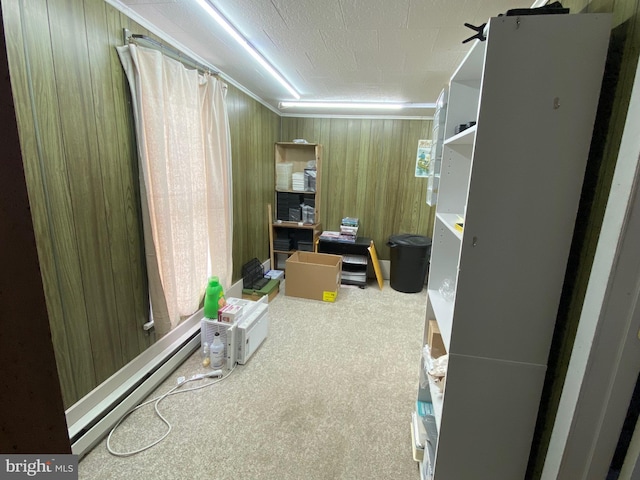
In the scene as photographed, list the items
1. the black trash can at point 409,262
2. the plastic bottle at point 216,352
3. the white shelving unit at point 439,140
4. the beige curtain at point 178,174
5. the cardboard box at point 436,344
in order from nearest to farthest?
the cardboard box at point 436,344, the white shelving unit at point 439,140, the beige curtain at point 178,174, the plastic bottle at point 216,352, the black trash can at point 409,262

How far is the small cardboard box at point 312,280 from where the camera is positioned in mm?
3416

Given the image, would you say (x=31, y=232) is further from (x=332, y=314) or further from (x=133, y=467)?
(x=332, y=314)

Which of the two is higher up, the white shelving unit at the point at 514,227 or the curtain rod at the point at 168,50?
the curtain rod at the point at 168,50

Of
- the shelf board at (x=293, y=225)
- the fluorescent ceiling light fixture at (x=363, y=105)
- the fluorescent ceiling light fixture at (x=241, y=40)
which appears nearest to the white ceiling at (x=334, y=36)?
the fluorescent ceiling light fixture at (x=241, y=40)

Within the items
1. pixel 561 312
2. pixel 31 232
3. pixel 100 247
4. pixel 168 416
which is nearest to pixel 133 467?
pixel 168 416

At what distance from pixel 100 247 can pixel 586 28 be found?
2151 mm

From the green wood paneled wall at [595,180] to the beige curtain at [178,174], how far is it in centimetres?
201

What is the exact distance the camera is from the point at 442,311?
1426 millimetres

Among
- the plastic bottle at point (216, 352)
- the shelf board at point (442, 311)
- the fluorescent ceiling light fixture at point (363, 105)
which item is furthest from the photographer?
the fluorescent ceiling light fixture at point (363, 105)

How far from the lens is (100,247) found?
1.63 m

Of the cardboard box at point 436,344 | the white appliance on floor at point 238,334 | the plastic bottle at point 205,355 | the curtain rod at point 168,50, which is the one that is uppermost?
the curtain rod at point 168,50

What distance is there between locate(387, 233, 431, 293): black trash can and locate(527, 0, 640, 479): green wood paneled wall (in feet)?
8.87

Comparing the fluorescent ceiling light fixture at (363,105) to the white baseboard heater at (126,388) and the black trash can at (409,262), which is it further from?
the white baseboard heater at (126,388)

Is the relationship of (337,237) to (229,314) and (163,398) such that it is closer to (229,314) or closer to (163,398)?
(229,314)
